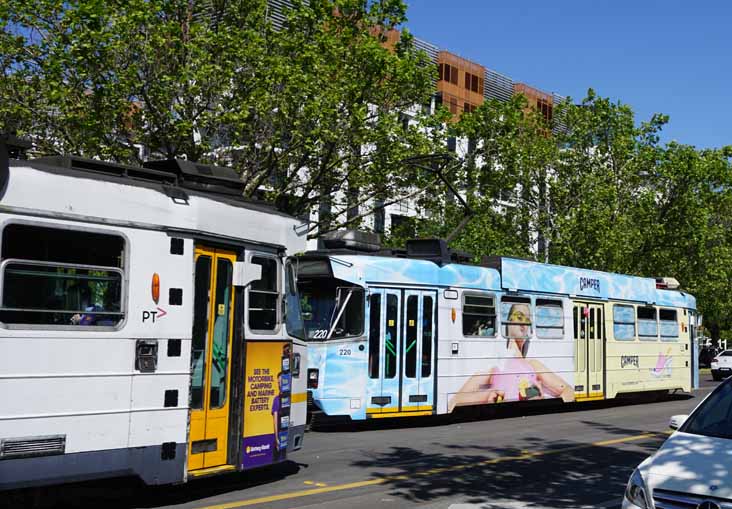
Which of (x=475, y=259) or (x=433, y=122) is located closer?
(x=433, y=122)

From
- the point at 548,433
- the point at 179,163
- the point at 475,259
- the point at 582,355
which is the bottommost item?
the point at 548,433

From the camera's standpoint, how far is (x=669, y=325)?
24.4 m

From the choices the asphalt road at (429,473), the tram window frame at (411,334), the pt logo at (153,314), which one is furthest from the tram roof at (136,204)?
the tram window frame at (411,334)

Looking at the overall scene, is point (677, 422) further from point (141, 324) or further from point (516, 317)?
point (516, 317)

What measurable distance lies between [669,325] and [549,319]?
21.3ft

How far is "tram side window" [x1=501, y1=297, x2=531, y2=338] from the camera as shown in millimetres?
18469

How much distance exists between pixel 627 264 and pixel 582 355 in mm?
24046

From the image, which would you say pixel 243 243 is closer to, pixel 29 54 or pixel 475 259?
pixel 29 54

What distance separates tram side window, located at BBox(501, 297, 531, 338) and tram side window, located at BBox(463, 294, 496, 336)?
364mm

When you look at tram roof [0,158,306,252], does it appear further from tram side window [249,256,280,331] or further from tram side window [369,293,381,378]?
tram side window [369,293,381,378]

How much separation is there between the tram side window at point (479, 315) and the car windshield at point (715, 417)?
942 cm

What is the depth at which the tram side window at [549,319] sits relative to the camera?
19422 mm

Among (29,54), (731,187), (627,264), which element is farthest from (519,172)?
(29,54)

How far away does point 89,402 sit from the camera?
25.0 feet
